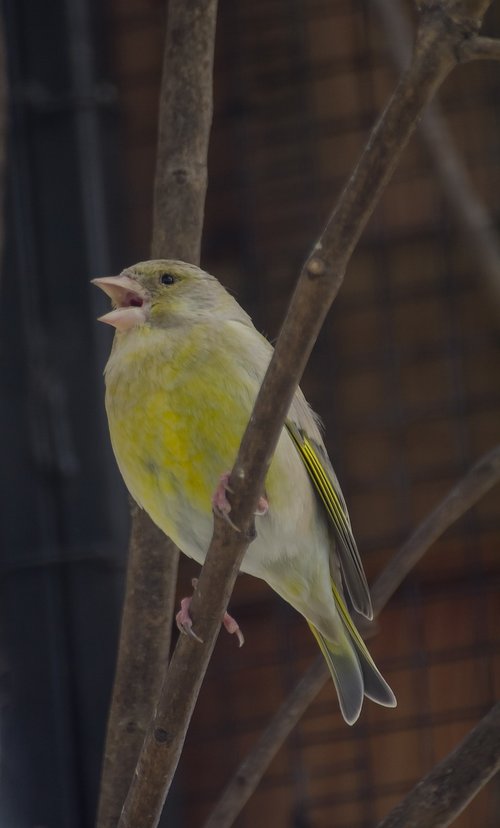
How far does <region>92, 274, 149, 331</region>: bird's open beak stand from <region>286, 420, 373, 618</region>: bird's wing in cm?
33

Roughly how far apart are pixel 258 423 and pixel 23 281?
1.97 metres

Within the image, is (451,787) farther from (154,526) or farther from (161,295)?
(161,295)

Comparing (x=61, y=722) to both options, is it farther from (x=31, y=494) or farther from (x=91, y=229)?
(x=91, y=229)

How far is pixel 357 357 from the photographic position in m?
3.58

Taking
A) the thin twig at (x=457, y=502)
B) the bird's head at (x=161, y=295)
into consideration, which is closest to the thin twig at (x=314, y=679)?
the thin twig at (x=457, y=502)

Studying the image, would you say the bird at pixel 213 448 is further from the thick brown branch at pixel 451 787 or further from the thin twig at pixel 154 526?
the thick brown branch at pixel 451 787

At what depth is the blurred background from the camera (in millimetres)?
3150

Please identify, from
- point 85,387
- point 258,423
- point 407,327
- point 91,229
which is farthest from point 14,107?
point 258,423

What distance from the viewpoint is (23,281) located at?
3.20 metres

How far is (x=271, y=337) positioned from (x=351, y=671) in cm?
156

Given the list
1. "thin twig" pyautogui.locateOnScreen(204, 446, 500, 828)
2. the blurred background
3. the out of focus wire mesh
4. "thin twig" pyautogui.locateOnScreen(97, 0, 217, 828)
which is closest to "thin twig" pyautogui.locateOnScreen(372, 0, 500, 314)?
the blurred background

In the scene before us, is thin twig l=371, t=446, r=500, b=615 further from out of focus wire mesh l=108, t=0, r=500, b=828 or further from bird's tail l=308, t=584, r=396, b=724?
out of focus wire mesh l=108, t=0, r=500, b=828

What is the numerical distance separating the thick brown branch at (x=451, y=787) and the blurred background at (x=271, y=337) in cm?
153

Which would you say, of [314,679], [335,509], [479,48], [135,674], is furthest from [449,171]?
[479,48]
